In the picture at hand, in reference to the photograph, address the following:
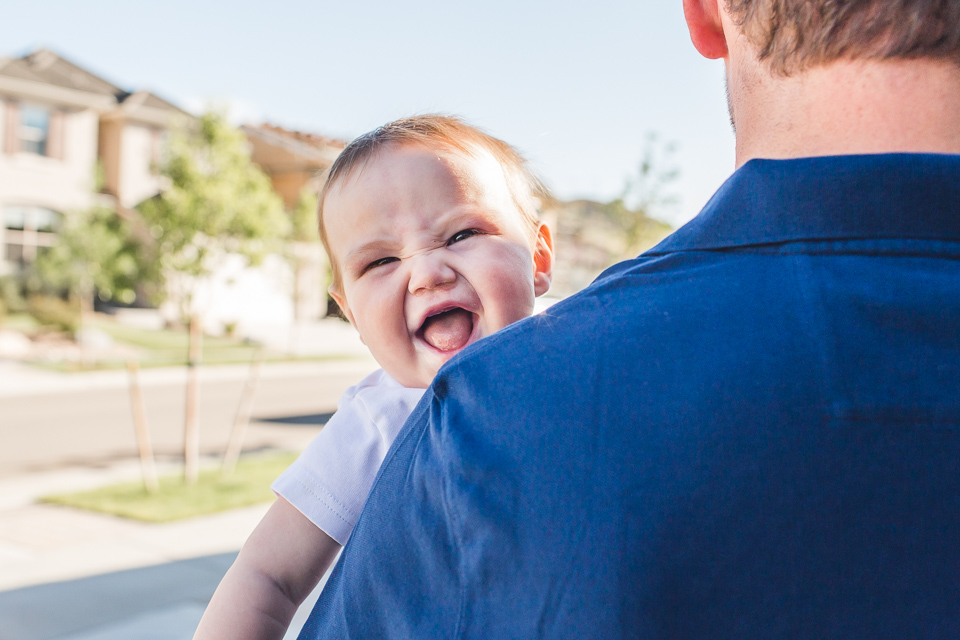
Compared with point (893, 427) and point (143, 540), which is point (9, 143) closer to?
point (143, 540)

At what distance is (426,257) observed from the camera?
1.47 meters

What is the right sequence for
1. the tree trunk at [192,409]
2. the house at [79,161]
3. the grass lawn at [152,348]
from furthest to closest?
1. the house at [79,161]
2. the grass lawn at [152,348]
3. the tree trunk at [192,409]

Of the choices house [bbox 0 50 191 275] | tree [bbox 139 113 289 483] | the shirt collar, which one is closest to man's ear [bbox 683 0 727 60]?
the shirt collar

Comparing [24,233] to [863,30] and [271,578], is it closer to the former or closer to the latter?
[271,578]

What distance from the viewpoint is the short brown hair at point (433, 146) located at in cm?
159

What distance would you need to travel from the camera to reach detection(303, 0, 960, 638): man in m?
0.64

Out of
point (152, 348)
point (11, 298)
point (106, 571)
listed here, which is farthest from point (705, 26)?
point (11, 298)

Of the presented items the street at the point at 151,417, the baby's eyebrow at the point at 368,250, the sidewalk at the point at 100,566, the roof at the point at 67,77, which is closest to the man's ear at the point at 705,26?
the baby's eyebrow at the point at 368,250

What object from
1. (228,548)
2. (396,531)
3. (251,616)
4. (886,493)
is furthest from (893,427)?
(228,548)

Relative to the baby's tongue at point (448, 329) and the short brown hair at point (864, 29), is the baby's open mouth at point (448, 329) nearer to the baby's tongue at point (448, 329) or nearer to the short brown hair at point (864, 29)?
the baby's tongue at point (448, 329)

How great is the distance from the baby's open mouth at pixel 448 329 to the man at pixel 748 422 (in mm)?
617

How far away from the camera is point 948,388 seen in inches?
25.5

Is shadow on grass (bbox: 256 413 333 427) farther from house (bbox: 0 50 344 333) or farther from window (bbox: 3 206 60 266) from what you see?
window (bbox: 3 206 60 266)

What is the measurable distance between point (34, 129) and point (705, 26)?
28.9 meters
